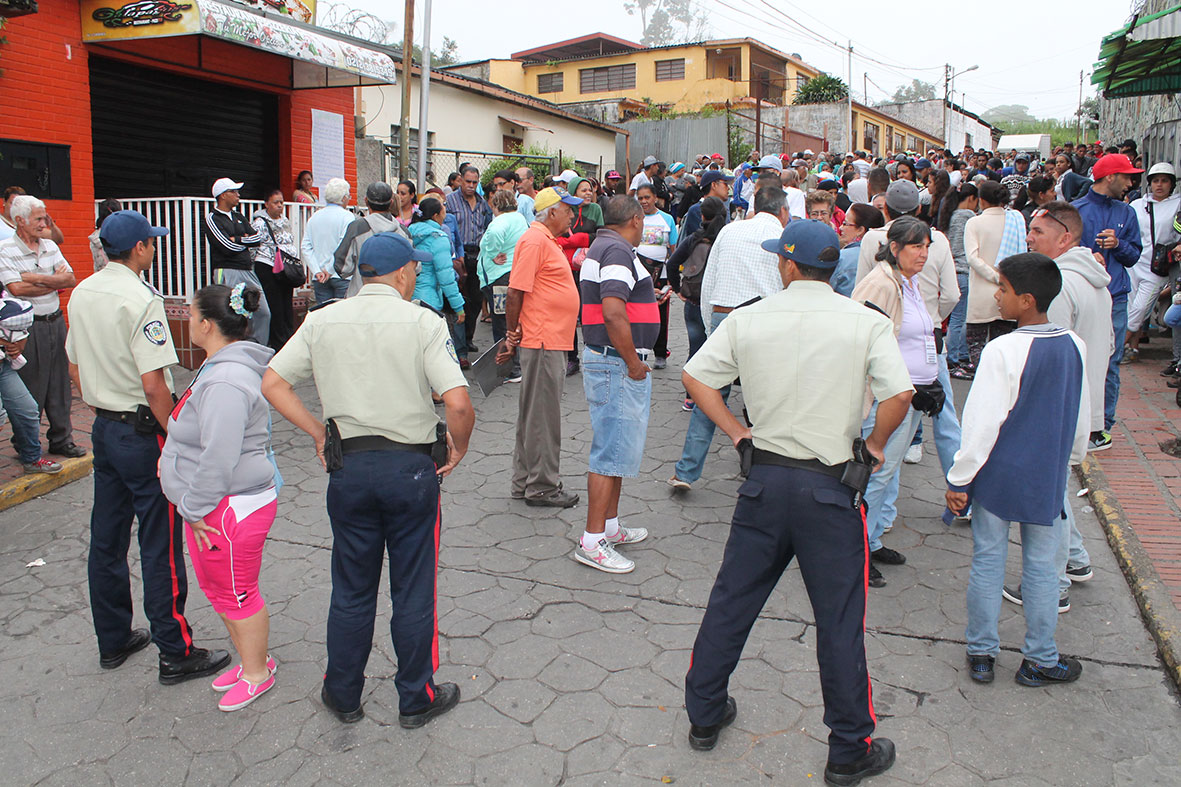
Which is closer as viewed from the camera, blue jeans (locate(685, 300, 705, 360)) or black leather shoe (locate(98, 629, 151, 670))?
black leather shoe (locate(98, 629, 151, 670))

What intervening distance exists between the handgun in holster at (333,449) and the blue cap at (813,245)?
171cm

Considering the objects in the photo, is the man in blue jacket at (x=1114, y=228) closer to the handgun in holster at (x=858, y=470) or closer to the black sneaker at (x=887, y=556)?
the black sneaker at (x=887, y=556)

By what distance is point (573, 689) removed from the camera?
141 inches

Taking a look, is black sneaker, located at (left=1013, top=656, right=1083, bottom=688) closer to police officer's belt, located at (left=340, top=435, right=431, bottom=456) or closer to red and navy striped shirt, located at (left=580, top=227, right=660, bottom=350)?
red and navy striped shirt, located at (left=580, top=227, right=660, bottom=350)

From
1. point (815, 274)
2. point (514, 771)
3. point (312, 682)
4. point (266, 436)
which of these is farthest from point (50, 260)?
point (815, 274)

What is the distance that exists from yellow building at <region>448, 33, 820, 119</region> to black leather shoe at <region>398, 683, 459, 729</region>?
122 ft

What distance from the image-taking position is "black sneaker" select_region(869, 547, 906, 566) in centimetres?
477

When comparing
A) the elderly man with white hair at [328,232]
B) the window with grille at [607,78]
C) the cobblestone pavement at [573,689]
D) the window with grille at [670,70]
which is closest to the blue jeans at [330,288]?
the elderly man with white hair at [328,232]

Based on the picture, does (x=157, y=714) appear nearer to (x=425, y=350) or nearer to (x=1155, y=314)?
(x=425, y=350)

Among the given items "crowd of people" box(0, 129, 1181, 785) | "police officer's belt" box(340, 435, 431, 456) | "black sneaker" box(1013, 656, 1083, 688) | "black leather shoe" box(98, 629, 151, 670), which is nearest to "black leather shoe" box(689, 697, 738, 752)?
"crowd of people" box(0, 129, 1181, 785)

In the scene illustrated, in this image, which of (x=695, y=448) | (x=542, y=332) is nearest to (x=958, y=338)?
(x=695, y=448)

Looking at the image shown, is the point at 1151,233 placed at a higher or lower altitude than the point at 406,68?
lower

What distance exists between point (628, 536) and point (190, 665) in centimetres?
233

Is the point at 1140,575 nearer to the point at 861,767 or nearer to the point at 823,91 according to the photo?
the point at 861,767
